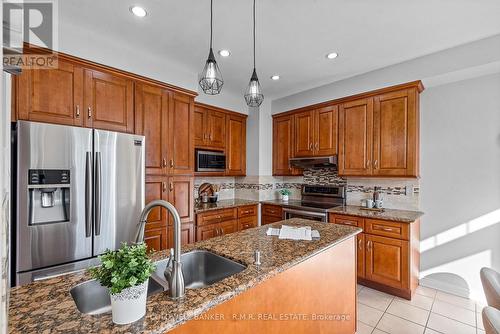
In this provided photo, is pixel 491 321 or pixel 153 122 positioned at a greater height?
pixel 153 122

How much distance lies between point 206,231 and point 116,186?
149cm

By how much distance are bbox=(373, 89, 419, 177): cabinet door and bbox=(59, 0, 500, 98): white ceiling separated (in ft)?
1.55

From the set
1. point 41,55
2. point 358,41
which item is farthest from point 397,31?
point 41,55

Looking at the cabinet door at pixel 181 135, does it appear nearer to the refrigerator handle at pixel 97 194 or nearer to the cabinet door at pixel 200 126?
the cabinet door at pixel 200 126

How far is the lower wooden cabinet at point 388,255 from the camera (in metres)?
2.63

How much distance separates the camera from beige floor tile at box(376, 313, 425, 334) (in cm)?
214

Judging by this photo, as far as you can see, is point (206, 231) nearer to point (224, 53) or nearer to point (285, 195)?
point (285, 195)

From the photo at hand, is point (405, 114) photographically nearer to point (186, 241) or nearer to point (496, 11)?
point (496, 11)

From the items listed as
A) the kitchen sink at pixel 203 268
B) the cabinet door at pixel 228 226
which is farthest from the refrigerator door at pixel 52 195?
the cabinet door at pixel 228 226

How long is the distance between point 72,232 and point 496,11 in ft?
12.9

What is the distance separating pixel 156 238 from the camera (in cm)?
264

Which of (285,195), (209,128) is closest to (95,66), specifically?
(209,128)

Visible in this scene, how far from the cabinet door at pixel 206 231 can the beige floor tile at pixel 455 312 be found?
265 centimetres

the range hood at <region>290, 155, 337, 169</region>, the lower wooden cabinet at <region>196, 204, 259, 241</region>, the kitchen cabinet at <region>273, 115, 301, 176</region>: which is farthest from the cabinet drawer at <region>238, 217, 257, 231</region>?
the range hood at <region>290, 155, 337, 169</region>
